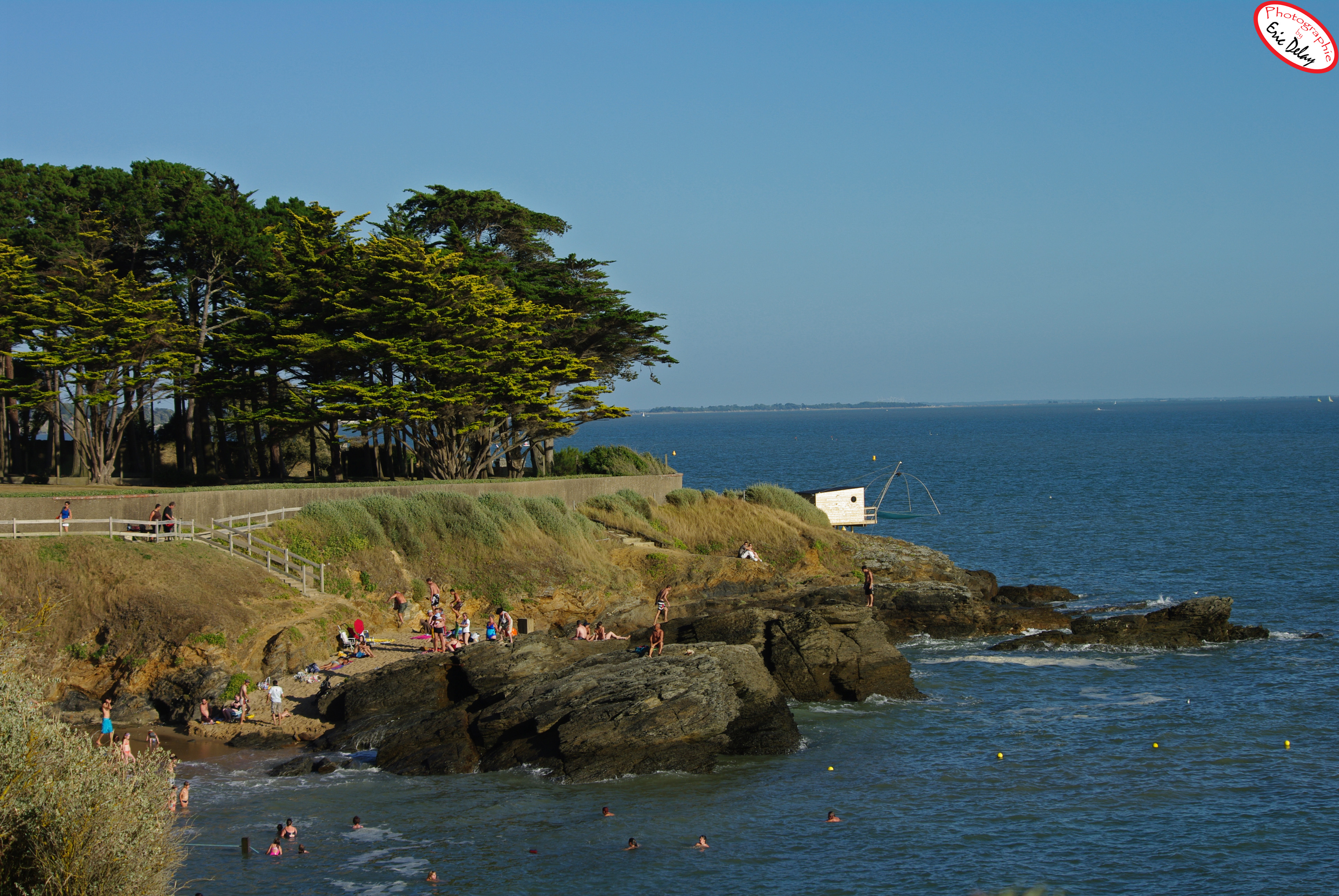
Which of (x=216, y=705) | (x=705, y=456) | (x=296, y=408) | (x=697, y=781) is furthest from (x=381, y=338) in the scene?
(x=705, y=456)

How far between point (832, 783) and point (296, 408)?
29.7 meters

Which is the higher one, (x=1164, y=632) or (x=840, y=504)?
(x=840, y=504)

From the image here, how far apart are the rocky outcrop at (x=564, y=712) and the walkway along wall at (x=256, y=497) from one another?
10.1m

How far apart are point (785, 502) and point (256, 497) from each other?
76.1 ft

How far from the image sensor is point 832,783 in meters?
22.6

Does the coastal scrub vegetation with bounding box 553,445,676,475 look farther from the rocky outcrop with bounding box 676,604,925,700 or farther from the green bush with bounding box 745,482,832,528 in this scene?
the rocky outcrop with bounding box 676,604,925,700

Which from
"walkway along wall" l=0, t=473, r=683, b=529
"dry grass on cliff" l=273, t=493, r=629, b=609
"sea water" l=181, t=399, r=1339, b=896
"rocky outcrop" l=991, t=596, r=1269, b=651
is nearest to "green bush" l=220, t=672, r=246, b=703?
"sea water" l=181, t=399, r=1339, b=896

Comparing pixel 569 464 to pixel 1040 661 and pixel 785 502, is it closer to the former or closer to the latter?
pixel 785 502

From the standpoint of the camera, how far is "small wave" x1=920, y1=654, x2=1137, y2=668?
1272 inches

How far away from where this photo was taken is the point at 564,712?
77.7 ft

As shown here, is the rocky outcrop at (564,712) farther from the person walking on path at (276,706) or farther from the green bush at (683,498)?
the green bush at (683,498)

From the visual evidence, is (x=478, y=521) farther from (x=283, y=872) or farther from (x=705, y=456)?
(x=705, y=456)

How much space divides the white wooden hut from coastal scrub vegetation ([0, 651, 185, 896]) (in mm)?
43355

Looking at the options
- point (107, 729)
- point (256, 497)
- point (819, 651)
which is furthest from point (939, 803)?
point (256, 497)
